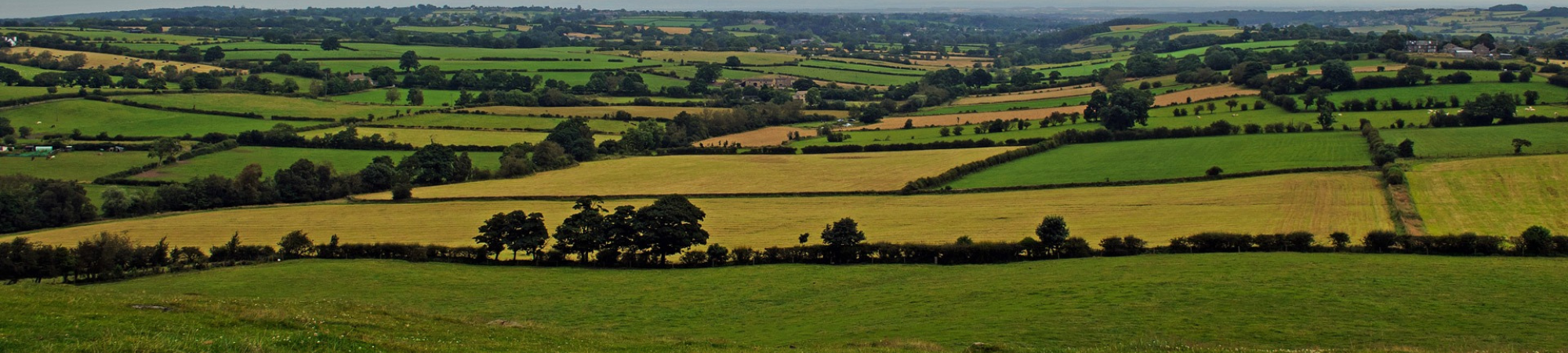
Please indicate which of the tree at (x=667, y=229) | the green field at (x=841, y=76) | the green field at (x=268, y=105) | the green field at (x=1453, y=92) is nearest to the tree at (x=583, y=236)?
the tree at (x=667, y=229)

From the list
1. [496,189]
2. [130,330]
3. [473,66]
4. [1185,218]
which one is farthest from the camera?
[473,66]

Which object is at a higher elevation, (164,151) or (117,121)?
(117,121)

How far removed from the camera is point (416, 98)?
361 ft

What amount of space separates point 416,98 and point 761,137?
3923 centimetres

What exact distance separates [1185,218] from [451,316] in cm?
3339

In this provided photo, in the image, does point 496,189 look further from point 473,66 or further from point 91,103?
point 473,66

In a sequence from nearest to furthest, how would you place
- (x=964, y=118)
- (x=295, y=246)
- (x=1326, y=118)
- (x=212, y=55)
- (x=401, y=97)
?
1. (x=295, y=246)
2. (x=1326, y=118)
3. (x=964, y=118)
4. (x=401, y=97)
5. (x=212, y=55)

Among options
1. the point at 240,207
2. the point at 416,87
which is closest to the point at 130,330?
the point at 240,207

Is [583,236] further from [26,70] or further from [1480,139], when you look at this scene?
[26,70]

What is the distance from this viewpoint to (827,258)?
4328 centimetres

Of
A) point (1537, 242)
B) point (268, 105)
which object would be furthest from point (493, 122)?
point (1537, 242)

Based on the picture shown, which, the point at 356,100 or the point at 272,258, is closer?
the point at 272,258

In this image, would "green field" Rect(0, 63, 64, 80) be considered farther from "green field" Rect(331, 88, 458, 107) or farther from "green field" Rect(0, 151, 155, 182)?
"green field" Rect(0, 151, 155, 182)

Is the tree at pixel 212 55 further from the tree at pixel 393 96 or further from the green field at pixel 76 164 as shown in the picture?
the green field at pixel 76 164
